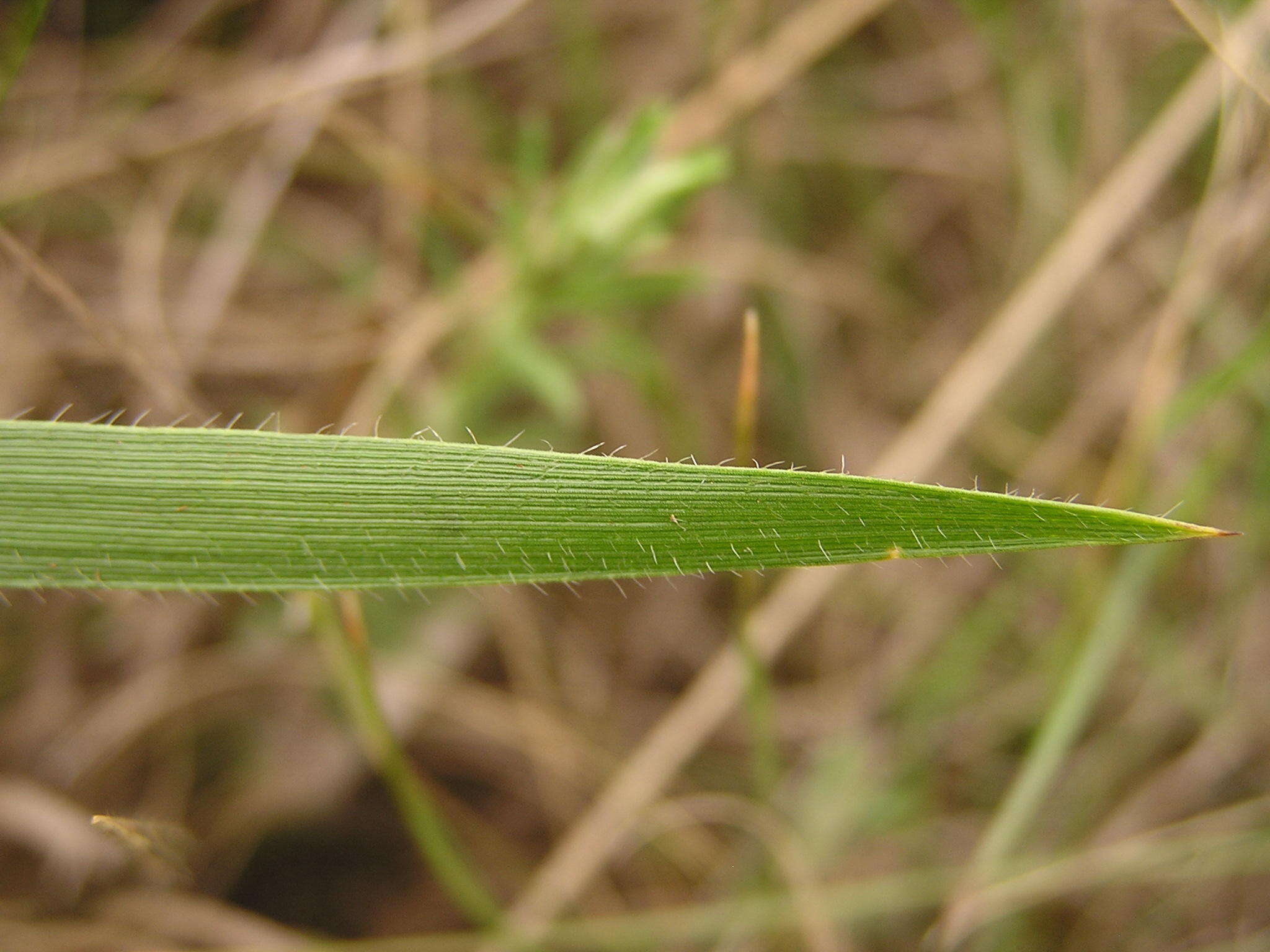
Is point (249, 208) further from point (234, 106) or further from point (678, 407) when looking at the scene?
point (678, 407)

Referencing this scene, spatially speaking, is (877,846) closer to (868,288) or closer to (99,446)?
(868,288)

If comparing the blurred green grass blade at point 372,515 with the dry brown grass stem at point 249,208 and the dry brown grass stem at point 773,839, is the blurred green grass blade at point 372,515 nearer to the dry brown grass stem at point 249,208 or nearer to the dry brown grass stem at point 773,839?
the dry brown grass stem at point 773,839

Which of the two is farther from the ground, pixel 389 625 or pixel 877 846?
pixel 389 625

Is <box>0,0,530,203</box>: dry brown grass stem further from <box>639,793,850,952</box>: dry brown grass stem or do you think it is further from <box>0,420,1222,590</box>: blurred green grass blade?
<box>639,793,850,952</box>: dry brown grass stem

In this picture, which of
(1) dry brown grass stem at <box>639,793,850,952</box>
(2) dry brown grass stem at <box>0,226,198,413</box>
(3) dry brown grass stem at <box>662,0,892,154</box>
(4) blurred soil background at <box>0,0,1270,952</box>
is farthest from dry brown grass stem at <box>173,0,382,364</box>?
(1) dry brown grass stem at <box>639,793,850,952</box>

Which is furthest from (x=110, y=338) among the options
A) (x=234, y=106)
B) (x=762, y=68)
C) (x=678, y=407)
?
(x=762, y=68)

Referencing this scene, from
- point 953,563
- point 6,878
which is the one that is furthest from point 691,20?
point 6,878
